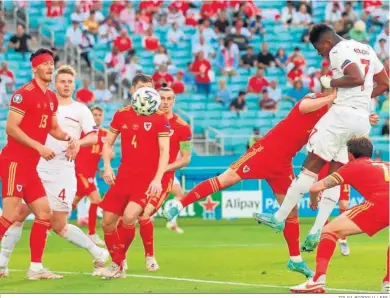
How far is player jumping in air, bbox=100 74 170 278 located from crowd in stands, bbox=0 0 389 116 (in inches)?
560

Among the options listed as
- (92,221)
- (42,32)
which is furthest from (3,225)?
(42,32)

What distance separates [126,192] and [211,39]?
61.9ft

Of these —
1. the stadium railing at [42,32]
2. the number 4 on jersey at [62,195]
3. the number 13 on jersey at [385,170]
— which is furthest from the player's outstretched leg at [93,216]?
the stadium railing at [42,32]


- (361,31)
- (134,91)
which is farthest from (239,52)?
(134,91)

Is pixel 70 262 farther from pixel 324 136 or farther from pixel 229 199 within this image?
pixel 229 199

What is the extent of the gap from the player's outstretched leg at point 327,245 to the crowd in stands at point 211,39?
16714 millimetres

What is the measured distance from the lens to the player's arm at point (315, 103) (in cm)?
1207

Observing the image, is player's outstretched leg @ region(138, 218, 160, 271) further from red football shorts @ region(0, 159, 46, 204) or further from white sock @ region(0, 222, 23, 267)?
red football shorts @ region(0, 159, 46, 204)

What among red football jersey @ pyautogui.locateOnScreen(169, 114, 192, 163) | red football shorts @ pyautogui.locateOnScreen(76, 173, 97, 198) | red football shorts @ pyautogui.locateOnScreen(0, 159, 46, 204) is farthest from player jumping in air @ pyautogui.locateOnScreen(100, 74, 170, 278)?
red football shorts @ pyautogui.locateOnScreen(76, 173, 97, 198)

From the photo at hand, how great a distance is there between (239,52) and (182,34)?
1.76 m

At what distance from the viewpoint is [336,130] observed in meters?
12.0

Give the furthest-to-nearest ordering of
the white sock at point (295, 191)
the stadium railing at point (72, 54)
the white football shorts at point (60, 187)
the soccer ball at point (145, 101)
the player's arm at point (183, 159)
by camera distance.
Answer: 1. the stadium railing at point (72, 54)
2. the player's arm at point (183, 159)
3. the white football shorts at point (60, 187)
4. the soccer ball at point (145, 101)
5. the white sock at point (295, 191)

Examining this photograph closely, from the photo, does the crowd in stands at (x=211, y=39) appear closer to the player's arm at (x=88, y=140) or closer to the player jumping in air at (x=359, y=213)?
the player's arm at (x=88, y=140)

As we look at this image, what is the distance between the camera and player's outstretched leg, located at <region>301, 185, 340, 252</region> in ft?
39.0
